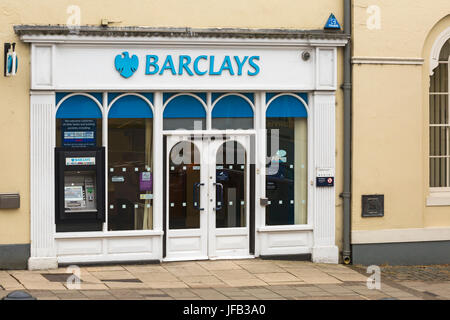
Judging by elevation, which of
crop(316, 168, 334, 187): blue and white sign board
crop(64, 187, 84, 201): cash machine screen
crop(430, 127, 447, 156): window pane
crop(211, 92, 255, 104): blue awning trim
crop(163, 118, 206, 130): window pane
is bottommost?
crop(64, 187, 84, 201): cash machine screen

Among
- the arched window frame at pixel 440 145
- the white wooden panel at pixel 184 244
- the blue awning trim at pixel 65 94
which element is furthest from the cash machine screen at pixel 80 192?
the arched window frame at pixel 440 145

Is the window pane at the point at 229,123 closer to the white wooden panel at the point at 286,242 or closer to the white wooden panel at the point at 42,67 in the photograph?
the white wooden panel at the point at 286,242

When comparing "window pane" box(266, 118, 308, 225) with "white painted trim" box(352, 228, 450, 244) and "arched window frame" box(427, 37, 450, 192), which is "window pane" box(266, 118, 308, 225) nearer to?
"white painted trim" box(352, 228, 450, 244)

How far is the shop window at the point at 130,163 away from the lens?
13.8 meters

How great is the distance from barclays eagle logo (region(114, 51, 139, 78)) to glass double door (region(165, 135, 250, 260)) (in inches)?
52.0

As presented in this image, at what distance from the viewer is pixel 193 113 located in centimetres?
1413

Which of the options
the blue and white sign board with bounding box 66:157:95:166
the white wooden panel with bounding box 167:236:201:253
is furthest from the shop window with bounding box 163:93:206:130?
the white wooden panel with bounding box 167:236:201:253

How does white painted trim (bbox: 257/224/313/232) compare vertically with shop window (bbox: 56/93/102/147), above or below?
below

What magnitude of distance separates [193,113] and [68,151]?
219 centimetres

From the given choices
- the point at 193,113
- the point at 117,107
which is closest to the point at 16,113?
the point at 117,107

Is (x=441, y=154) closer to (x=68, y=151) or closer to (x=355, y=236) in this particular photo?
(x=355, y=236)

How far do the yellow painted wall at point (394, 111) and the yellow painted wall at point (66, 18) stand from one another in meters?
1.13

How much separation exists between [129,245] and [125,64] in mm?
2973

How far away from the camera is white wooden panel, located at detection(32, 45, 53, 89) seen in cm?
1320
